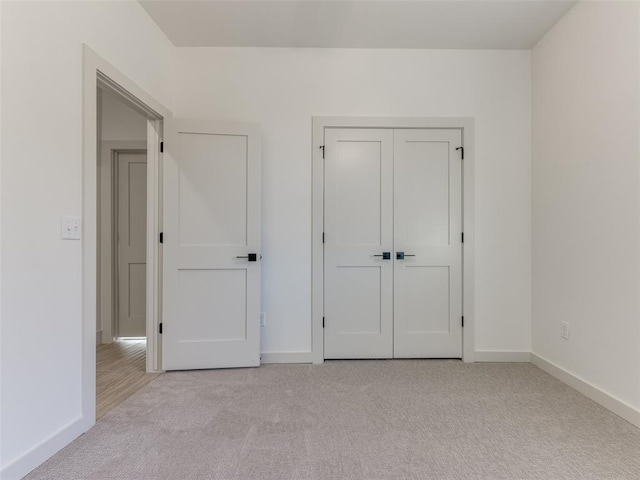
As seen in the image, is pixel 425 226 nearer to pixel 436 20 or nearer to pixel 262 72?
pixel 436 20

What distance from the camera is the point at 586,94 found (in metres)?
2.33

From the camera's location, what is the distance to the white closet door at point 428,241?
297 centimetres

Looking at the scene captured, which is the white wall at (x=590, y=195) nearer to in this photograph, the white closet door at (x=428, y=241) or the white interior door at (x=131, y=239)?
the white closet door at (x=428, y=241)

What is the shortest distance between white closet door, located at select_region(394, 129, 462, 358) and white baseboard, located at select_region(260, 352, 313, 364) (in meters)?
0.84

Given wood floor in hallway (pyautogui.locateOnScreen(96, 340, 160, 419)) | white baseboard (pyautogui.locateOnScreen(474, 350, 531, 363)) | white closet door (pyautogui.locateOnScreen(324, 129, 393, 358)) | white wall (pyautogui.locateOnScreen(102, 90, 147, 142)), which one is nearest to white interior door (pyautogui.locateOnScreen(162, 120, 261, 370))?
wood floor in hallway (pyautogui.locateOnScreen(96, 340, 160, 419))

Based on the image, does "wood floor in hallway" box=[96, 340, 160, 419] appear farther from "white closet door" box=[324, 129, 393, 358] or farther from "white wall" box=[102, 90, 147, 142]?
"white wall" box=[102, 90, 147, 142]

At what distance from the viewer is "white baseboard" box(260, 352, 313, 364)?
9.47ft

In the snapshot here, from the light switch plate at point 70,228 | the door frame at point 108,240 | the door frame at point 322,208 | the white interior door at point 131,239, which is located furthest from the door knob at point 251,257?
the door frame at point 108,240

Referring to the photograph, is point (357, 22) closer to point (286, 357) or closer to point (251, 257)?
point (251, 257)

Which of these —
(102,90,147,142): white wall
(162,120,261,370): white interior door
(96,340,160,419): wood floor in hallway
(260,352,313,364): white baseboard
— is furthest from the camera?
(102,90,147,142): white wall

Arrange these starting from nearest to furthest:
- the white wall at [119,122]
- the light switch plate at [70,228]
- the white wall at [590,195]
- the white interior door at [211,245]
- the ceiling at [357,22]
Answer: the light switch plate at [70,228]
the white wall at [590,195]
the ceiling at [357,22]
the white interior door at [211,245]
the white wall at [119,122]

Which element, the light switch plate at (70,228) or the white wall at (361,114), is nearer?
the light switch plate at (70,228)

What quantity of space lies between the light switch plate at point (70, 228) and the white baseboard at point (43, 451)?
98cm

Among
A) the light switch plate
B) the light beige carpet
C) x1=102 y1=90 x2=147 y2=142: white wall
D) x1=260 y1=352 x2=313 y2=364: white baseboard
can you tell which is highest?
x1=102 y1=90 x2=147 y2=142: white wall
